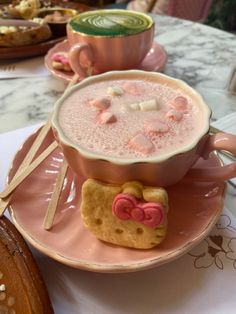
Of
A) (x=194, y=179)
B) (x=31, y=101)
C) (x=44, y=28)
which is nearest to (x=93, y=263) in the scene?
(x=194, y=179)

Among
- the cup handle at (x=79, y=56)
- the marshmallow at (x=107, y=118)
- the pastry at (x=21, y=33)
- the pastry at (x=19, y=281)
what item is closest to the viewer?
the pastry at (x=19, y=281)

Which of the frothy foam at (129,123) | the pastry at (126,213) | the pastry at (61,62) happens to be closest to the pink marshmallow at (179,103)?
the frothy foam at (129,123)

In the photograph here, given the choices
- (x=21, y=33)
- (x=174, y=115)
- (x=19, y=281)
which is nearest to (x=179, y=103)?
(x=174, y=115)

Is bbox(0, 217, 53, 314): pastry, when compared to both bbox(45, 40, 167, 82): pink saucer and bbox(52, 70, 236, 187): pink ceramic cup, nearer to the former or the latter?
bbox(52, 70, 236, 187): pink ceramic cup

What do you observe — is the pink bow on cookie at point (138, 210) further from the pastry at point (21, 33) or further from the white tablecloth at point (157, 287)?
the pastry at point (21, 33)

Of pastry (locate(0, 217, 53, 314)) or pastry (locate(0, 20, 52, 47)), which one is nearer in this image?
pastry (locate(0, 217, 53, 314))

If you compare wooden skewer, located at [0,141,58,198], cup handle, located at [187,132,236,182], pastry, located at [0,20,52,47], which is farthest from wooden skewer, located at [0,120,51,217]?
pastry, located at [0,20,52,47]
